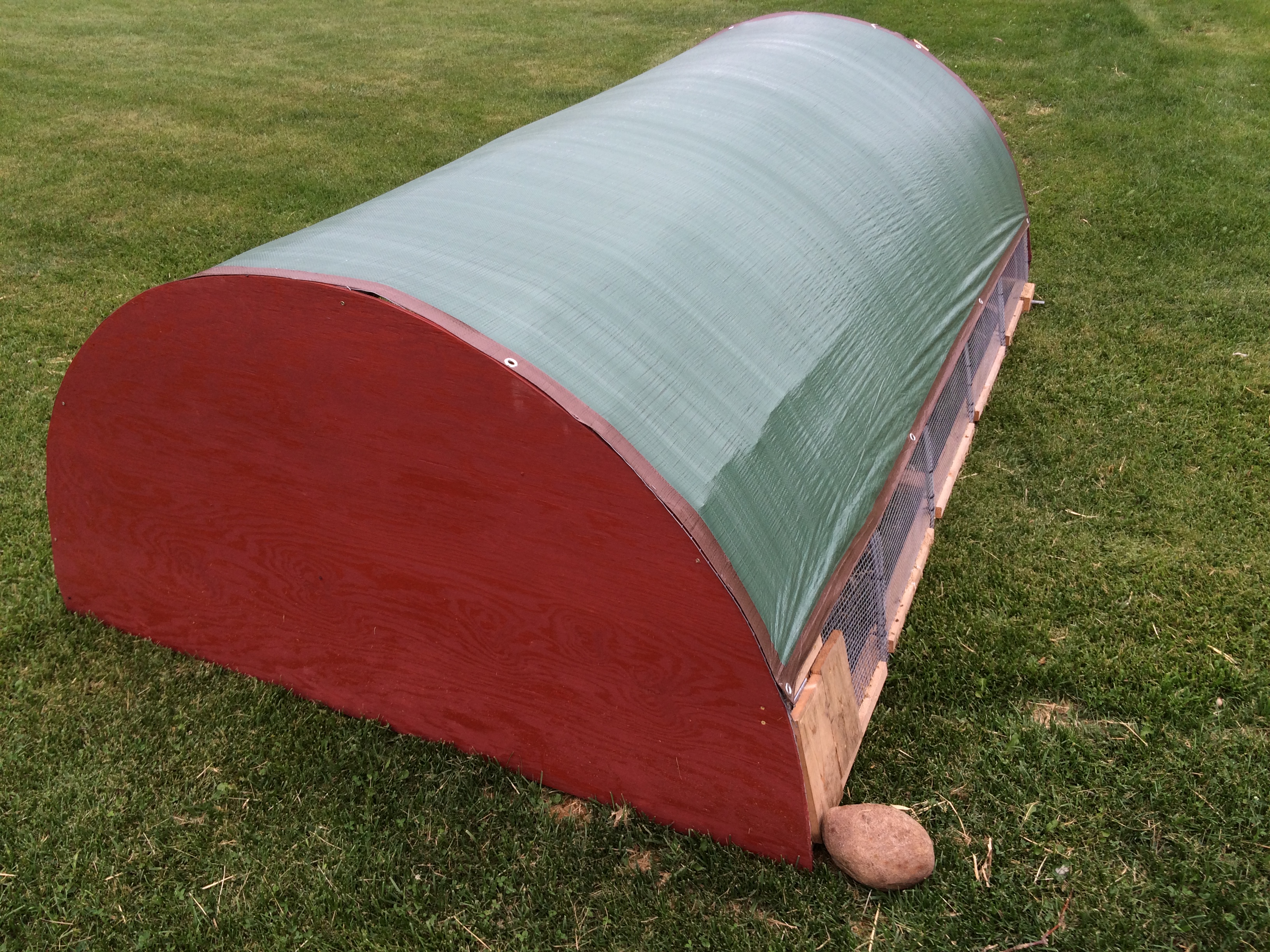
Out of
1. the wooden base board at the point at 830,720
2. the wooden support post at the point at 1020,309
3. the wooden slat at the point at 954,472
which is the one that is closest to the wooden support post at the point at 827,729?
the wooden base board at the point at 830,720

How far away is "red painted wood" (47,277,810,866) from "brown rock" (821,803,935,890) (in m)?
0.13

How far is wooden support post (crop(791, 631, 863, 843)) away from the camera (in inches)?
130

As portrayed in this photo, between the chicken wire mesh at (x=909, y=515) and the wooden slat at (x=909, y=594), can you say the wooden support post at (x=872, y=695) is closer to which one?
the chicken wire mesh at (x=909, y=515)

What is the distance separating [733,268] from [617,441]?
119cm

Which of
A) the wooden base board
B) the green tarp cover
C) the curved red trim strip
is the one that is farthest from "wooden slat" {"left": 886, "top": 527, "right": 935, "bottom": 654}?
the curved red trim strip

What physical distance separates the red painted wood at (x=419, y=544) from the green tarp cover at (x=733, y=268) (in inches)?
6.8

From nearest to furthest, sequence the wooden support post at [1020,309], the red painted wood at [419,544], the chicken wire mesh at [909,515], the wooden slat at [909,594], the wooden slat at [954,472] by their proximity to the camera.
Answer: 1. the red painted wood at [419,544]
2. the chicken wire mesh at [909,515]
3. the wooden slat at [909,594]
4. the wooden slat at [954,472]
5. the wooden support post at [1020,309]

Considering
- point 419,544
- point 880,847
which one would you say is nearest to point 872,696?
point 880,847

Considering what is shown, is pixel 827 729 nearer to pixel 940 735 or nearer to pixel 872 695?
pixel 872 695

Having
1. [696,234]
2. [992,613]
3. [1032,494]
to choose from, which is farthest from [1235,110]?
[696,234]

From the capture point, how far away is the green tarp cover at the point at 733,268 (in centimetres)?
323

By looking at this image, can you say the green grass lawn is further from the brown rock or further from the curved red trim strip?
the curved red trim strip

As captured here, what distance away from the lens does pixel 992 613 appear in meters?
4.58

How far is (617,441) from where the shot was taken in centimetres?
299
